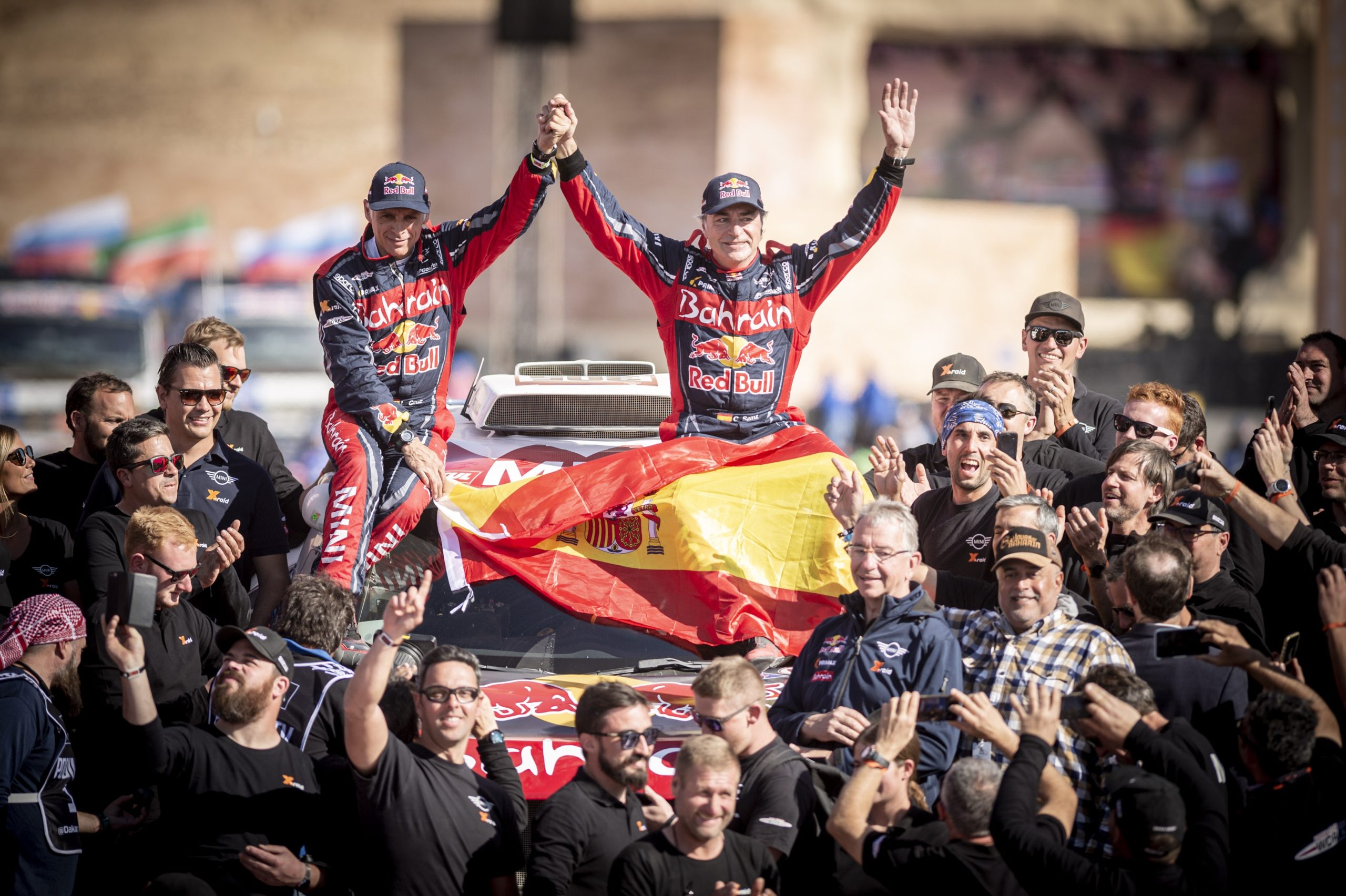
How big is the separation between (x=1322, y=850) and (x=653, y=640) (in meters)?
3.05

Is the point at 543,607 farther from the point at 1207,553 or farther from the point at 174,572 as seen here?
the point at 1207,553

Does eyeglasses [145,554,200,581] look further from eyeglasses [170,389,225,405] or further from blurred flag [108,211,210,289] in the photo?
blurred flag [108,211,210,289]

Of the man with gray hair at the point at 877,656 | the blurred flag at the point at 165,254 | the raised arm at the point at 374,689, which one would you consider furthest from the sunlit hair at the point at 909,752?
the blurred flag at the point at 165,254

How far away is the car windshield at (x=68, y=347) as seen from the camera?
21.9m

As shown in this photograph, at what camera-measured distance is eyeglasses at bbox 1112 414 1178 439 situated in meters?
6.63

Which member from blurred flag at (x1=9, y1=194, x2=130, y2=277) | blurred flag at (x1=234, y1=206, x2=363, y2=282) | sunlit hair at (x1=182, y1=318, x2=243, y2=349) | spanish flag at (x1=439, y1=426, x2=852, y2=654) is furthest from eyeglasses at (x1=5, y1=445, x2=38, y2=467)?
blurred flag at (x1=9, y1=194, x2=130, y2=277)

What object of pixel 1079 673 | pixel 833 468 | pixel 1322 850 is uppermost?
pixel 833 468

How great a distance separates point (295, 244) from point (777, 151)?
899 cm

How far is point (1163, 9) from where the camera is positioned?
102ft

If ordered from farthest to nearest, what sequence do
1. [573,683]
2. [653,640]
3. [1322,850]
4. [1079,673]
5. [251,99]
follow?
[251,99], [653,640], [573,683], [1079,673], [1322,850]

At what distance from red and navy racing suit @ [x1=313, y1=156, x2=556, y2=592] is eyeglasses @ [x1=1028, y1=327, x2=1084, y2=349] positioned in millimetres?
2455

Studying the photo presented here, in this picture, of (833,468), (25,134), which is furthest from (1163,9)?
(833,468)

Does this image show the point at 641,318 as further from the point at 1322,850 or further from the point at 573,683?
the point at 1322,850

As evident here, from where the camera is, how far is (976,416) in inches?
252
